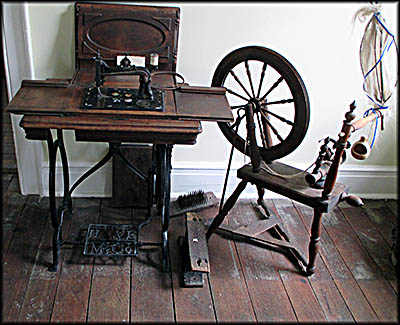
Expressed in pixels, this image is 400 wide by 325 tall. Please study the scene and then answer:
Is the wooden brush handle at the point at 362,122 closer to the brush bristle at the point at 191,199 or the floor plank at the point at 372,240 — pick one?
the floor plank at the point at 372,240

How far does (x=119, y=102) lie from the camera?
82.7 inches

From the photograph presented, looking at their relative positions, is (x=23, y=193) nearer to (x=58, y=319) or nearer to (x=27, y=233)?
(x=27, y=233)

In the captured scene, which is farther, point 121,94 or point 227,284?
point 227,284

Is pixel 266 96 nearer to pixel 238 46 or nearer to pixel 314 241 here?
pixel 238 46

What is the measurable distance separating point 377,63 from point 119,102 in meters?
1.24

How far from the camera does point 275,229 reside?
2.73 m

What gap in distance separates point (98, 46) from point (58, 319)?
128 cm

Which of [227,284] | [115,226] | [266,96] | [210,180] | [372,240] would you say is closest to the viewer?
[227,284]

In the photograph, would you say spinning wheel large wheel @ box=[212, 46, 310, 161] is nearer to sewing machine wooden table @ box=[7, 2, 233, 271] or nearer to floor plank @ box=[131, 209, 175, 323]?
sewing machine wooden table @ box=[7, 2, 233, 271]

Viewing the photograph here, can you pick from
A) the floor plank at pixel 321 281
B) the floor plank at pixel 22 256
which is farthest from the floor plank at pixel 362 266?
the floor plank at pixel 22 256

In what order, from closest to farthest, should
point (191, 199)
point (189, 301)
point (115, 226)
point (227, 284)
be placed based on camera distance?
point (189, 301)
point (227, 284)
point (115, 226)
point (191, 199)

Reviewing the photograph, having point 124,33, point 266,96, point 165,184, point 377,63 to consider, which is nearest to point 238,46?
point 266,96

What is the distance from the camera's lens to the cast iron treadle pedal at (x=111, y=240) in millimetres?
2426

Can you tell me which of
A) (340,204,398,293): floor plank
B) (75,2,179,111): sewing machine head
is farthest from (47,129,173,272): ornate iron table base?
(340,204,398,293): floor plank
